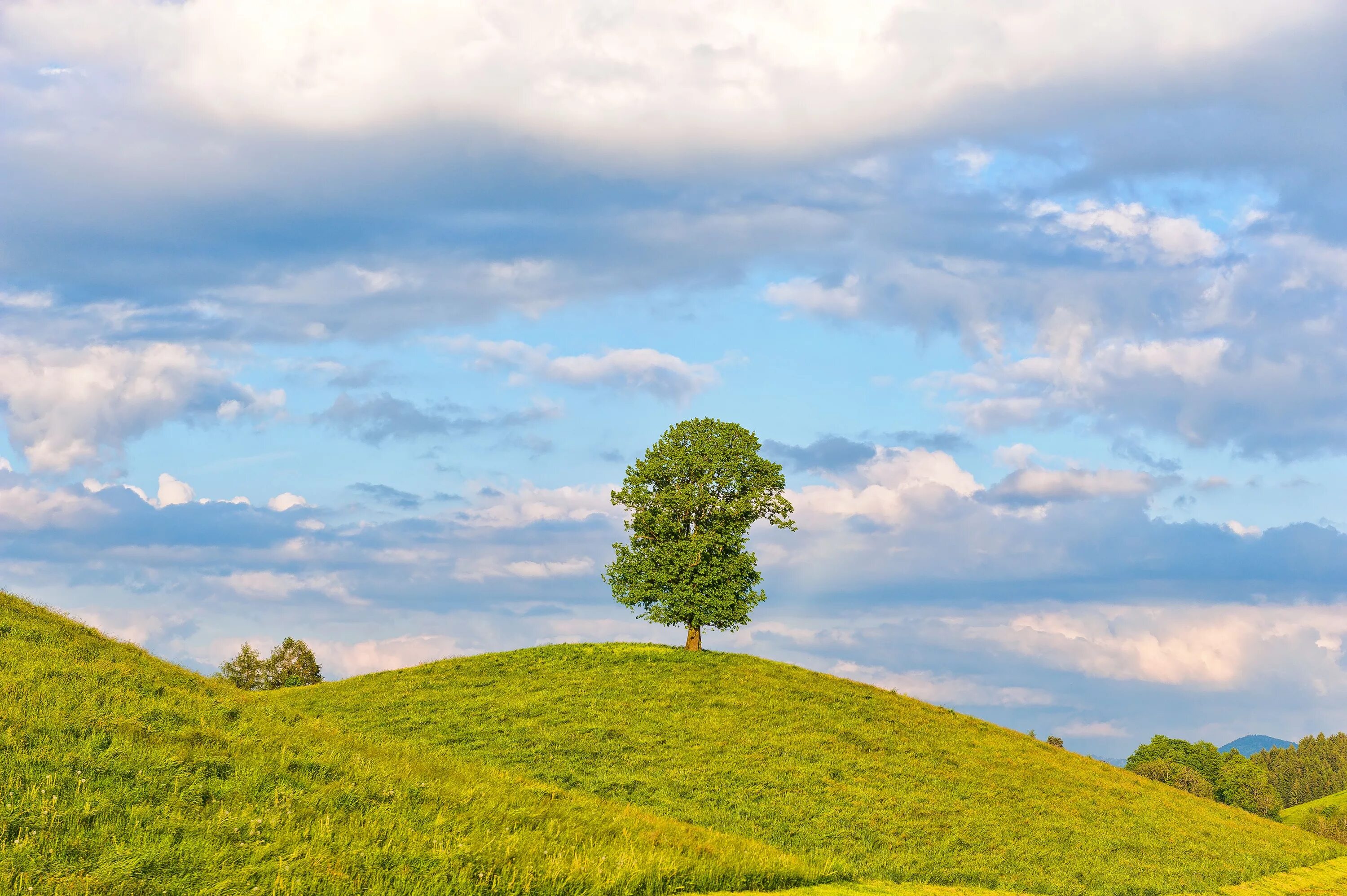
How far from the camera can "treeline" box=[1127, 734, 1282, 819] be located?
118 m

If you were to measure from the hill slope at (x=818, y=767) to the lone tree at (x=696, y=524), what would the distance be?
3125 mm

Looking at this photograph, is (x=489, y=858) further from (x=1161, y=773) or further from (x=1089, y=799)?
(x=1161, y=773)

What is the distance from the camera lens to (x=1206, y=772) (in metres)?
126

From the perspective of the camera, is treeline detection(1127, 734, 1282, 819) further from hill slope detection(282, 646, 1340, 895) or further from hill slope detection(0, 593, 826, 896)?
hill slope detection(0, 593, 826, 896)

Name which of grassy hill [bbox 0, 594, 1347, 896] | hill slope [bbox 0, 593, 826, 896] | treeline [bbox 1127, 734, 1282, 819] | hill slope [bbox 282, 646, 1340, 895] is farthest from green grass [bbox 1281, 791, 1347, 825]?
hill slope [bbox 0, 593, 826, 896]

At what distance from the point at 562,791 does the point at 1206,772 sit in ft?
440

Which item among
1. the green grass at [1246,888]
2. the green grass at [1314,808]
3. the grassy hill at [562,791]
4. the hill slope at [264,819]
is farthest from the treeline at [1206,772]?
the hill slope at [264,819]

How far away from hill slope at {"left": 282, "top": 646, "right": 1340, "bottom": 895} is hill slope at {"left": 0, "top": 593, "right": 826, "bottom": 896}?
6342 mm

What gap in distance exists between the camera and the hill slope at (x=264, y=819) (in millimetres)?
12398

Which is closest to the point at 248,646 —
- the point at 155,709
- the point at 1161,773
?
the point at 155,709

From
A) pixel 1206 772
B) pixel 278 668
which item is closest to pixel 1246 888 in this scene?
pixel 278 668

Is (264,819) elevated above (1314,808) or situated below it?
above

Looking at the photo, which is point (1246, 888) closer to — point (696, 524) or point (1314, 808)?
point (696, 524)

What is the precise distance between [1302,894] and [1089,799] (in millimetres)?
9393
